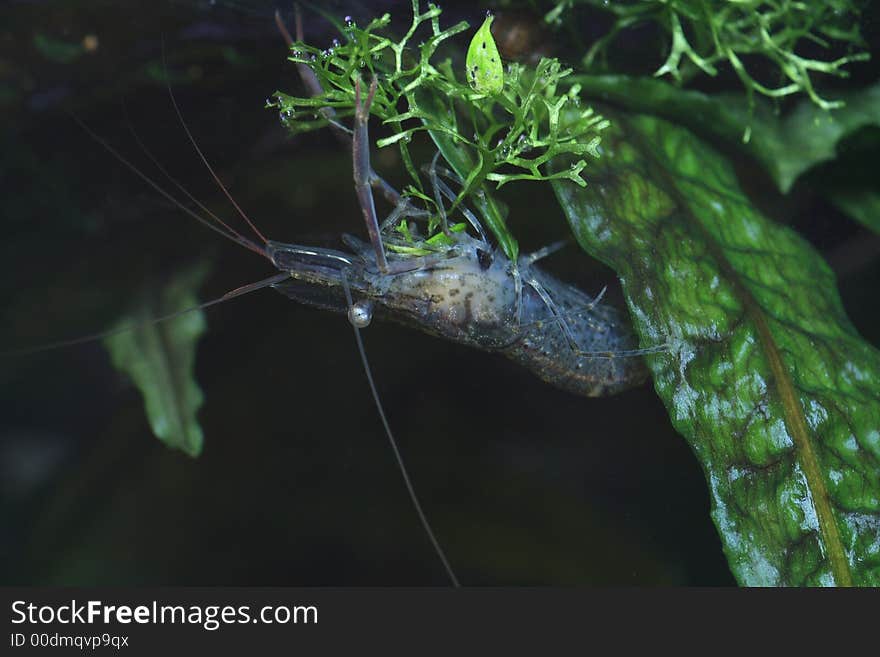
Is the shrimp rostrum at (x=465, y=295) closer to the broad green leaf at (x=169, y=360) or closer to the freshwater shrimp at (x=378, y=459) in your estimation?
the freshwater shrimp at (x=378, y=459)

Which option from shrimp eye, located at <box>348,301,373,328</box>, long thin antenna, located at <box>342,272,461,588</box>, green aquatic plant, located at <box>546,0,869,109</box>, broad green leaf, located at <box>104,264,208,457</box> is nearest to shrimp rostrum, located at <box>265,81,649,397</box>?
shrimp eye, located at <box>348,301,373,328</box>

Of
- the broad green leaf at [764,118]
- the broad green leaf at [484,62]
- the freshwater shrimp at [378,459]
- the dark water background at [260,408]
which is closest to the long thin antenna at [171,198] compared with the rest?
the dark water background at [260,408]

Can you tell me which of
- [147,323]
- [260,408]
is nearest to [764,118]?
[260,408]

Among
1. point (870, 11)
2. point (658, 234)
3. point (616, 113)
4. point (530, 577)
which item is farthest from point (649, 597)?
point (870, 11)

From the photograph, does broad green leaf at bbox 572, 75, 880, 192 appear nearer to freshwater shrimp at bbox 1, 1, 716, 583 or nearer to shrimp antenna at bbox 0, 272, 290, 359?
freshwater shrimp at bbox 1, 1, 716, 583

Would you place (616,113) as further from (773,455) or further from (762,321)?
(773,455)

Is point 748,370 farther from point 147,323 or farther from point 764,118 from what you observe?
point 147,323
